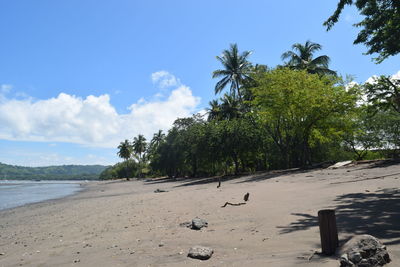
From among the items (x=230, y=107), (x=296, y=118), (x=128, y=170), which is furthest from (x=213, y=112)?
(x=128, y=170)

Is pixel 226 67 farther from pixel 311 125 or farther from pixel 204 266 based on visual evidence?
pixel 204 266

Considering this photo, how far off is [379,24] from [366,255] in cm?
889

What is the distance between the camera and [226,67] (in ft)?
129

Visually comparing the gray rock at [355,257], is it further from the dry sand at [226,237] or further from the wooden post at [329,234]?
the wooden post at [329,234]

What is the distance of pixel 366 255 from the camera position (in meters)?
3.54

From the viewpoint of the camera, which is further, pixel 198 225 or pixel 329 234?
pixel 198 225

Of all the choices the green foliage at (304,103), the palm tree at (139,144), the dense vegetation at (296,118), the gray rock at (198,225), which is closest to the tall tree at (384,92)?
the dense vegetation at (296,118)

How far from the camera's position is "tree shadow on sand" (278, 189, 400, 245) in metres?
5.32

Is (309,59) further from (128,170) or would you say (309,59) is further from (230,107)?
(128,170)

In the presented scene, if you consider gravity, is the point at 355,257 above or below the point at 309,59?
below

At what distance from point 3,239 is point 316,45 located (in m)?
40.4

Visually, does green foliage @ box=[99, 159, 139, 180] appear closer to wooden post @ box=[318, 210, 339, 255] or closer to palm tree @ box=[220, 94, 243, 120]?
palm tree @ box=[220, 94, 243, 120]

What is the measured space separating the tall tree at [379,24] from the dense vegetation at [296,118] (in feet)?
19.3

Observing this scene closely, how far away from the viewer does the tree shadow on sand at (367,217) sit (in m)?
5.32
